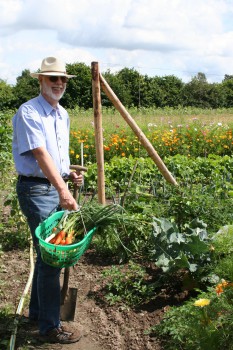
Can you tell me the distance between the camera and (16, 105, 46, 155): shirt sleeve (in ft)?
10.5

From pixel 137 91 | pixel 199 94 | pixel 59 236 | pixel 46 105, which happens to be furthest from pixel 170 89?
pixel 59 236

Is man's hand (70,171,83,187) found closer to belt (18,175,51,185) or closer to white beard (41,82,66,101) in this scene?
belt (18,175,51,185)

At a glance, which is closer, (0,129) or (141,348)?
(141,348)

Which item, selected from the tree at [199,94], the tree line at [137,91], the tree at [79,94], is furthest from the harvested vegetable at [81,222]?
the tree at [199,94]

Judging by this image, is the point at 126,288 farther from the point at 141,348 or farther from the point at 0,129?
the point at 0,129

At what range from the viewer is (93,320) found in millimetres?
3873

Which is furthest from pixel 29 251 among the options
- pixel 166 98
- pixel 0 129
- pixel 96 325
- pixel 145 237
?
pixel 166 98

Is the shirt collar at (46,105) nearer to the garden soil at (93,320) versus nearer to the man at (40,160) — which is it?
the man at (40,160)

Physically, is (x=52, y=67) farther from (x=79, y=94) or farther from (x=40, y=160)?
(x=79, y=94)

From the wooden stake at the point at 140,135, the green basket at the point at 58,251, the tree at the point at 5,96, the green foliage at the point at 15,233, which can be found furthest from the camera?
the tree at the point at 5,96

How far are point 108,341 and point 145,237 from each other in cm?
140

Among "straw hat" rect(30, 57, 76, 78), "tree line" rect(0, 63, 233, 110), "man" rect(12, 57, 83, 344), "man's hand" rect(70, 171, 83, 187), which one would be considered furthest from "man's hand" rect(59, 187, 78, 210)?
"tree line" rect(0, 63, 233, 110)

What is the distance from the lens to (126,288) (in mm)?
4109

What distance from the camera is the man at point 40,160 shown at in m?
3.25
